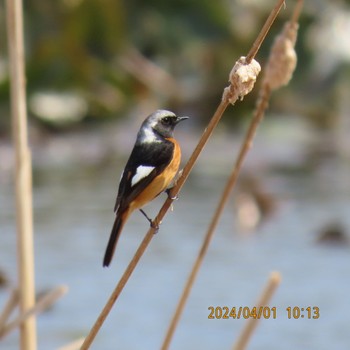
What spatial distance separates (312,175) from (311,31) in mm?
967

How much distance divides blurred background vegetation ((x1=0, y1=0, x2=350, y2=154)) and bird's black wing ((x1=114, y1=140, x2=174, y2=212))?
3.45m

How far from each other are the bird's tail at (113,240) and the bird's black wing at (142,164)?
30 mm

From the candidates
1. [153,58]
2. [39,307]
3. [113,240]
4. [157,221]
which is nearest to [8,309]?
[39,307]

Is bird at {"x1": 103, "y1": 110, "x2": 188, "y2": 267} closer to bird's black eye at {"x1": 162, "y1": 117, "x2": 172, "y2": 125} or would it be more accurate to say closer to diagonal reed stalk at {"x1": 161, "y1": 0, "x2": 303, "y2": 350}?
bird's black eye at {"x1": 162, "y1": 117, "x2": 172, "y2": 125}

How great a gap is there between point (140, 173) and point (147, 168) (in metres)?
0.02

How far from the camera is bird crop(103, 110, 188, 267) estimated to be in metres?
2.20

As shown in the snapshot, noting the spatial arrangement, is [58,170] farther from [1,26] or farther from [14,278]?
[14,278]

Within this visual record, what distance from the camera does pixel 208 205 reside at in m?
4.82

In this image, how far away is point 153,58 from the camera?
616 cm

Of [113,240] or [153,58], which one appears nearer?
[113,240]

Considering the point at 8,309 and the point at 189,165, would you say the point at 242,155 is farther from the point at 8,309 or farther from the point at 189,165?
the point at 8,309

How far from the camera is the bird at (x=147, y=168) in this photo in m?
2.20

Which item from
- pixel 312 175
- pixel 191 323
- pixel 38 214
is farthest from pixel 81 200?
pixel 191 323

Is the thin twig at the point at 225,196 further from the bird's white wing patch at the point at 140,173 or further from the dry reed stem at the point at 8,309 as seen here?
the dry reed stem at the point at 8,309
